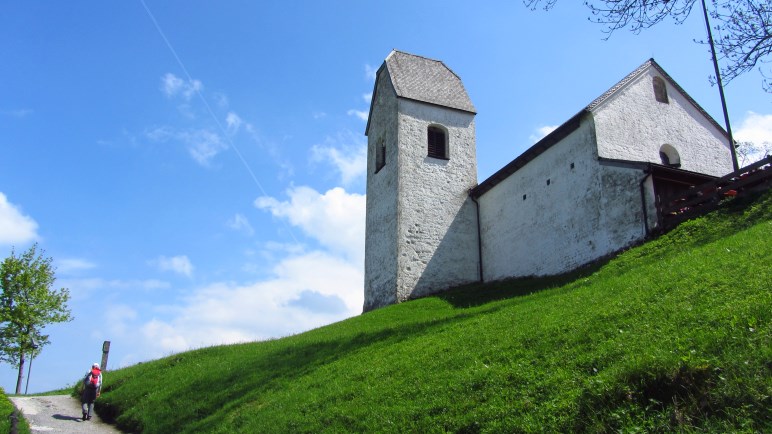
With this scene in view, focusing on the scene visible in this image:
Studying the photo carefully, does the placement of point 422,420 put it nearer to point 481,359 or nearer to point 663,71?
point 481,359

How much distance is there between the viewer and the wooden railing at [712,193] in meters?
15.5

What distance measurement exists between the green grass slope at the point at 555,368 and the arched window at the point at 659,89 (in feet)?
27.6

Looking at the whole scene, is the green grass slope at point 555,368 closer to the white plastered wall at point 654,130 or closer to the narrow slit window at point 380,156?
the white plastered wall at point 654,130

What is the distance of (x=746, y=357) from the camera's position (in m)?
6.17

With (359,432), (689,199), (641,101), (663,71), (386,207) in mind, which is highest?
(663,71)

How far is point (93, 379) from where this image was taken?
15.5 meters

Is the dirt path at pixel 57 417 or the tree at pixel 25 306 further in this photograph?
the tree at pixel 25 306

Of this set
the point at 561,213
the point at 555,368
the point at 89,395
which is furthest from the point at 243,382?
the point at 561,213

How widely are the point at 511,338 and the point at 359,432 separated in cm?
310

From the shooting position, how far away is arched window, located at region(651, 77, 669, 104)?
22.9m

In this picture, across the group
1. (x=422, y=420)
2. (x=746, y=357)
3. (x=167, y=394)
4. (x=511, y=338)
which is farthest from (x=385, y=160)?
(x=746, y=357)

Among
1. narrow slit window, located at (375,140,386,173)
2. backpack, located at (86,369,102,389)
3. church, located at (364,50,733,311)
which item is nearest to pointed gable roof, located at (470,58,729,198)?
church, located at (364,50,733,311)

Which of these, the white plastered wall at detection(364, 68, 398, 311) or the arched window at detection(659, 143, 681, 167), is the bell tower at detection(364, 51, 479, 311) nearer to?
the white plastered wall at detection(364, 68, 398, 311)

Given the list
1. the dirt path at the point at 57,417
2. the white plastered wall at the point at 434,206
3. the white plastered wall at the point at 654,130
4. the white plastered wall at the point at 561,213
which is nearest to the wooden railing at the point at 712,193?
the white plastered wall at the point at 561,213
